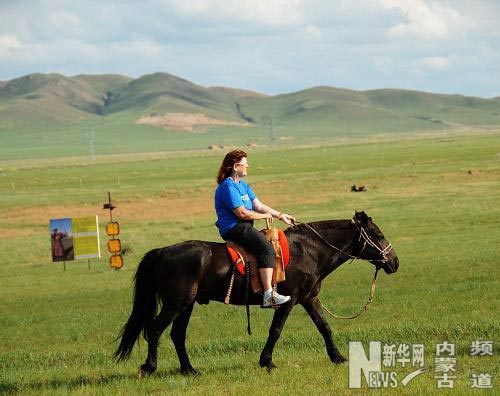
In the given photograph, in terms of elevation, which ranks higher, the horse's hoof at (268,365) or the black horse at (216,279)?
the black horse at (216,279)

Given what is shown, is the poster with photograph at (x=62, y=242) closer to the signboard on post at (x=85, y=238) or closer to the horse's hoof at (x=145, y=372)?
the signboard on post at (x=85, y=238)

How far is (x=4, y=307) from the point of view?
77.9 feet

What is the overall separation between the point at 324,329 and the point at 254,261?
4.23 feet

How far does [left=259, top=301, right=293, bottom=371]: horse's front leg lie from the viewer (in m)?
11.0

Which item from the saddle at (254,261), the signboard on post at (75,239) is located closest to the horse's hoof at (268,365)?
the saddle at (254,261)

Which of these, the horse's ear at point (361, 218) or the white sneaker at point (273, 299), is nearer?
the white sneaker at point (273, 299)

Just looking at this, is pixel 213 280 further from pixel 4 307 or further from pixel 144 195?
pixel 144 195

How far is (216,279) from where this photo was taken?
36.1ft

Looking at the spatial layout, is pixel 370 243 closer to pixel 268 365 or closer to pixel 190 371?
pixel 268 365

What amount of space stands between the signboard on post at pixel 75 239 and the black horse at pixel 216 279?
20504 millimetres

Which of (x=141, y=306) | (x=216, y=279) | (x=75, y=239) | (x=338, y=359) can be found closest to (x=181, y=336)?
(x=141, y=306)

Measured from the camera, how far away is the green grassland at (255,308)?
35.0 ft

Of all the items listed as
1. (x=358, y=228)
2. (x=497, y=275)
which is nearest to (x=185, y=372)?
(x=358, y=228)

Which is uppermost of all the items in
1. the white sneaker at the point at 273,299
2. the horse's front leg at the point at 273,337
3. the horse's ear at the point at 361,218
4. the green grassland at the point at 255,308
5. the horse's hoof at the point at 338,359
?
the horse's ear at the point at 361,218
